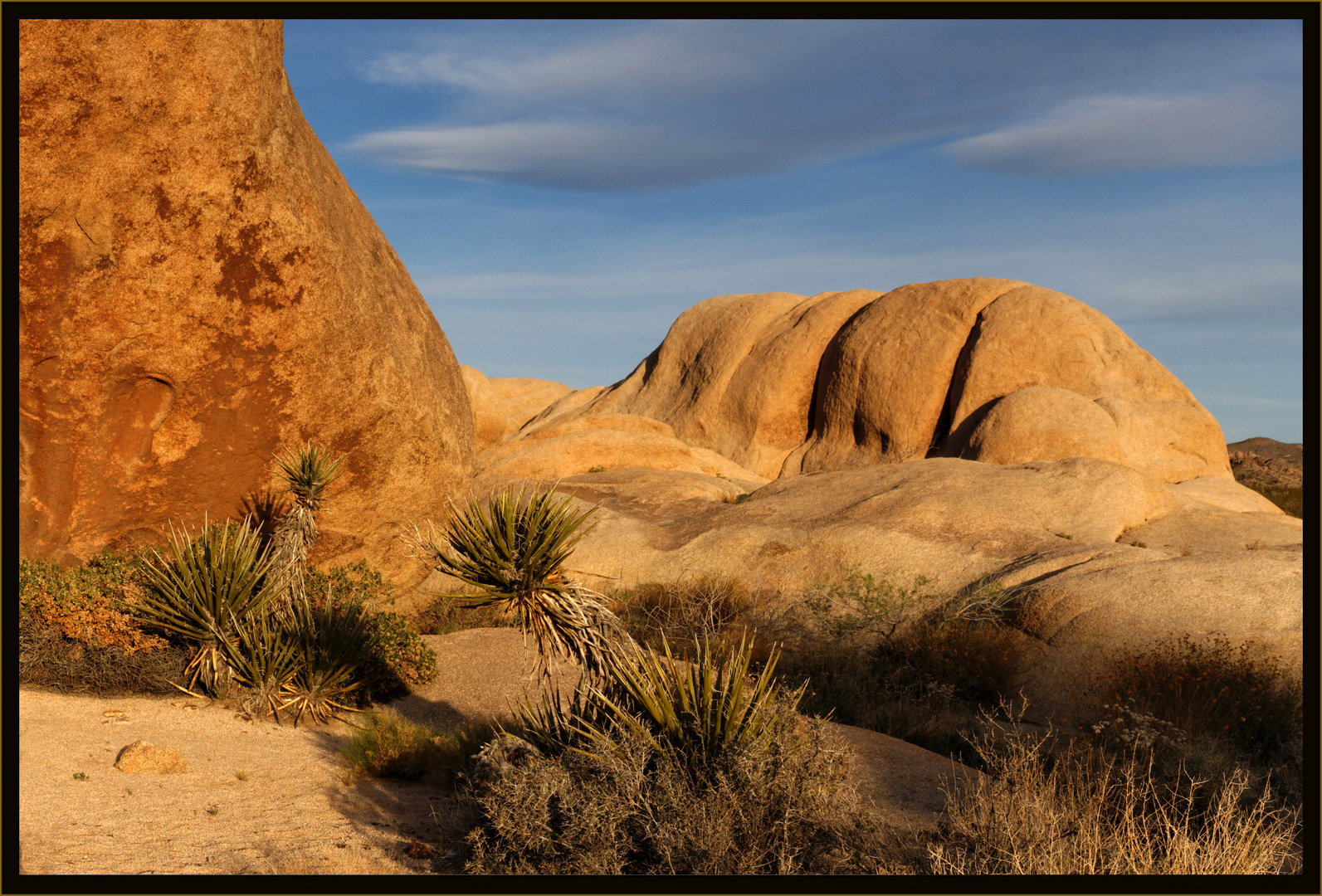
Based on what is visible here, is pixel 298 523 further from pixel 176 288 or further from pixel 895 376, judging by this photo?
pixel 895 376

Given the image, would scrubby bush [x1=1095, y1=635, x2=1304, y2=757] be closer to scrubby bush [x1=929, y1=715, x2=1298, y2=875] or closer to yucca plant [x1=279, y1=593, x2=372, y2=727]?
scrubby bush [x1=929, y1=715, x2=1298, y2=875]

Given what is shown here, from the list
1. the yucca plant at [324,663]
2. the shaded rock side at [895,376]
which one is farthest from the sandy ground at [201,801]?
the shaded rock side at [895,376]

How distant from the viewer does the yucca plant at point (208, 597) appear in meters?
7.64

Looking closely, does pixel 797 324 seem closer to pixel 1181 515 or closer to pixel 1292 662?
pixel 1181 515

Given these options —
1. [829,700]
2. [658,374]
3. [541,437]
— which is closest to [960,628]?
[829,700]

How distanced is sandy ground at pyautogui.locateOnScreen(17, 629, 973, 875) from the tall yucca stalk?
1.09 meters

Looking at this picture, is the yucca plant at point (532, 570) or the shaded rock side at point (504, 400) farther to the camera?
the shaded rock side at point (504, 400)

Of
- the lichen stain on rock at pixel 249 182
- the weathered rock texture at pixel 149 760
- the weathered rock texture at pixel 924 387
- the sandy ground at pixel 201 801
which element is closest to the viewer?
the sandy ground at pixel 201 801

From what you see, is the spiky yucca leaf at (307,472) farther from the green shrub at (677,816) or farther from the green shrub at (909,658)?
the green shrub at (909,658)

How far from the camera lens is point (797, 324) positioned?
30656 mm

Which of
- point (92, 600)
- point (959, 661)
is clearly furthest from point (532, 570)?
point (959, 661)

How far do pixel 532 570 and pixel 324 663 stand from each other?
3528 mm

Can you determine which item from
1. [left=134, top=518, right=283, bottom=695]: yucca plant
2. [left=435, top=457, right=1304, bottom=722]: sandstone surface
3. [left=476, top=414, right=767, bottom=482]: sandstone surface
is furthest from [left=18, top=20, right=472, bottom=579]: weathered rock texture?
[left=476, top=414, right=767, bottom=482]: sandstone surface

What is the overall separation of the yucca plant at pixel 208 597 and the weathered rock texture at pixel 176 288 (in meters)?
0.70
